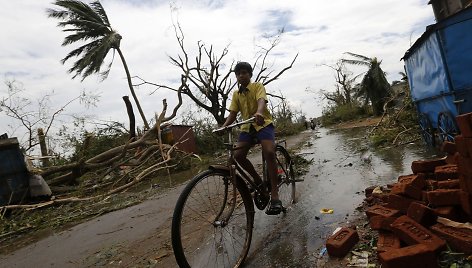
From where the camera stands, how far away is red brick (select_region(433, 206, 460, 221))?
2662mm

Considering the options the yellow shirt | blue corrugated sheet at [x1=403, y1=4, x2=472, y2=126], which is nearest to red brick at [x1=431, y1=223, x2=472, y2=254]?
the yellow shirt

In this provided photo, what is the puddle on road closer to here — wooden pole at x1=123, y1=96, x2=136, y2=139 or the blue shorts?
the blue shorts

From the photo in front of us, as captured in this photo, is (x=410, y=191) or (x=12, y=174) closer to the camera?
(x=410, y=191)

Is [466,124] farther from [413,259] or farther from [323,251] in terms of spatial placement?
[323,251]

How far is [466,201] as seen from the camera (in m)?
2.56

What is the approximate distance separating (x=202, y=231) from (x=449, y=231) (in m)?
2.66

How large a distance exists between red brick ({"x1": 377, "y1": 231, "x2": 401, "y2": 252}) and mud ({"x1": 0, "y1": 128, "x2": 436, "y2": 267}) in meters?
0.50

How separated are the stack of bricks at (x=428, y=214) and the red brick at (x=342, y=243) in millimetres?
212

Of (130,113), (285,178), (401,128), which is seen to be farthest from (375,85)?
(285,178)

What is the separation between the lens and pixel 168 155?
459 inches

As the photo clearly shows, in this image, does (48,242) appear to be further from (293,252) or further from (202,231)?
(293,252)

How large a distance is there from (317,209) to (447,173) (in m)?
1.59

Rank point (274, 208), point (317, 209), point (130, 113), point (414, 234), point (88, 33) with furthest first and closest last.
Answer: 1. point (88, 33)
2. point (130, 113)
3. point (317, 209)
4. point (274, 208)
5. point (414, 234)

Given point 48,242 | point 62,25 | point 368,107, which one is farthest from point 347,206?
point 368,107
